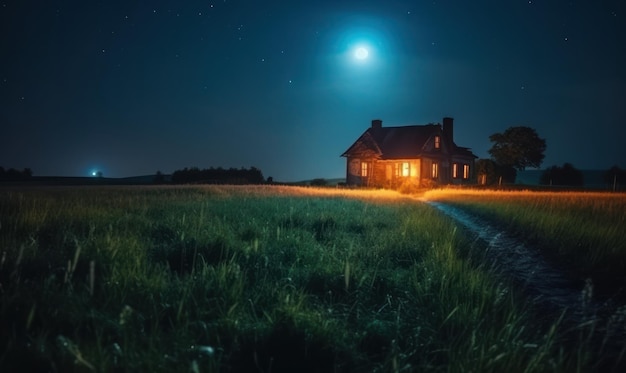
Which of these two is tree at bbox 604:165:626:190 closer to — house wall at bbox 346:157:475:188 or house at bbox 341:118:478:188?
house wall at bbox 346:157:475:188

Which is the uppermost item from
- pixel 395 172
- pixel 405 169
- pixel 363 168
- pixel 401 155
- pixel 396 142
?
pixel 396 142

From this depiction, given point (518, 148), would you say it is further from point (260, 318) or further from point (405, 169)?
point (260, 318)

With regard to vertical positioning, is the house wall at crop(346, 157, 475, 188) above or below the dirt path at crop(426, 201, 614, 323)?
above

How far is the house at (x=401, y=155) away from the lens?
5184cm

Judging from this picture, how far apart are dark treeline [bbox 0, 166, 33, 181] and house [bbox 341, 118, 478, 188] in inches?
1498

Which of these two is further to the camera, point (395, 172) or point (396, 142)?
point (396, 142)

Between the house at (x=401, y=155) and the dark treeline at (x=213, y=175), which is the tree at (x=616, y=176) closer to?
the house at (x=401, y=155)

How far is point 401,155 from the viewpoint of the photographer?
171 ft

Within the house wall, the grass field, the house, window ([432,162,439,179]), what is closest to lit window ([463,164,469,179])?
the house wall

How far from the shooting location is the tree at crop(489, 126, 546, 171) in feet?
217

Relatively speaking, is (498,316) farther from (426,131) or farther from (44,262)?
(426,131)

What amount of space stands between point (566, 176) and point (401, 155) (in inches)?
1279

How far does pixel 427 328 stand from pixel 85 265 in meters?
4.00

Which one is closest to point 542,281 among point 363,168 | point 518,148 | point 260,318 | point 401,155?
point 260,318
